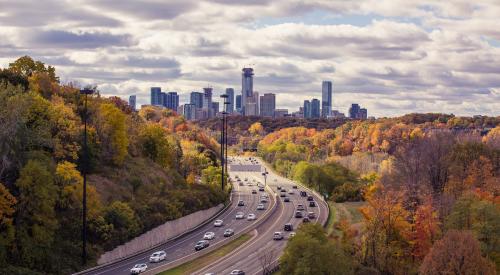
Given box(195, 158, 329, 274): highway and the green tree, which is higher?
the green tree

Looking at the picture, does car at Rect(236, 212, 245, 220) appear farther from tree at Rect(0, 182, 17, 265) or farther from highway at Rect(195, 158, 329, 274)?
tree at Rect(0, 182, 17, 265)

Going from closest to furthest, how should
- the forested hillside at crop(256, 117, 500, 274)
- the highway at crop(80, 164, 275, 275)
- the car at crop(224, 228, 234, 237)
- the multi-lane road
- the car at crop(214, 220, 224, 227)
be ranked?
1. the forested hillside at crop(256, 117, 500, 274)
2. the highway at crop(80, 164, 275, 275)
3. the multi-lane road
4. the car at crop(224, 228, 234, 237)
5. the car at crop(214, 220, 224, 227)

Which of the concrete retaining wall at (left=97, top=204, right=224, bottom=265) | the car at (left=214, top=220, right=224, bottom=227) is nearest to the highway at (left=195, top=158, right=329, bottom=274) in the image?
the car at (left=214, top=220, right=224, bottom=227)

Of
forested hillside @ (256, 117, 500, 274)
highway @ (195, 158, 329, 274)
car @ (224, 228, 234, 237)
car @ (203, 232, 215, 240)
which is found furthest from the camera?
car @ (224, 228, 234, 237)

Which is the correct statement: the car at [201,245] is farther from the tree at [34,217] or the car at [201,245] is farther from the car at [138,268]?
the tree at [34,217]

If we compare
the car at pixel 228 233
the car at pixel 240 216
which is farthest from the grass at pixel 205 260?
the car at pixel 240 216

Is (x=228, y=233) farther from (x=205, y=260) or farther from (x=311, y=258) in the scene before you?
(x=311, y=258)
